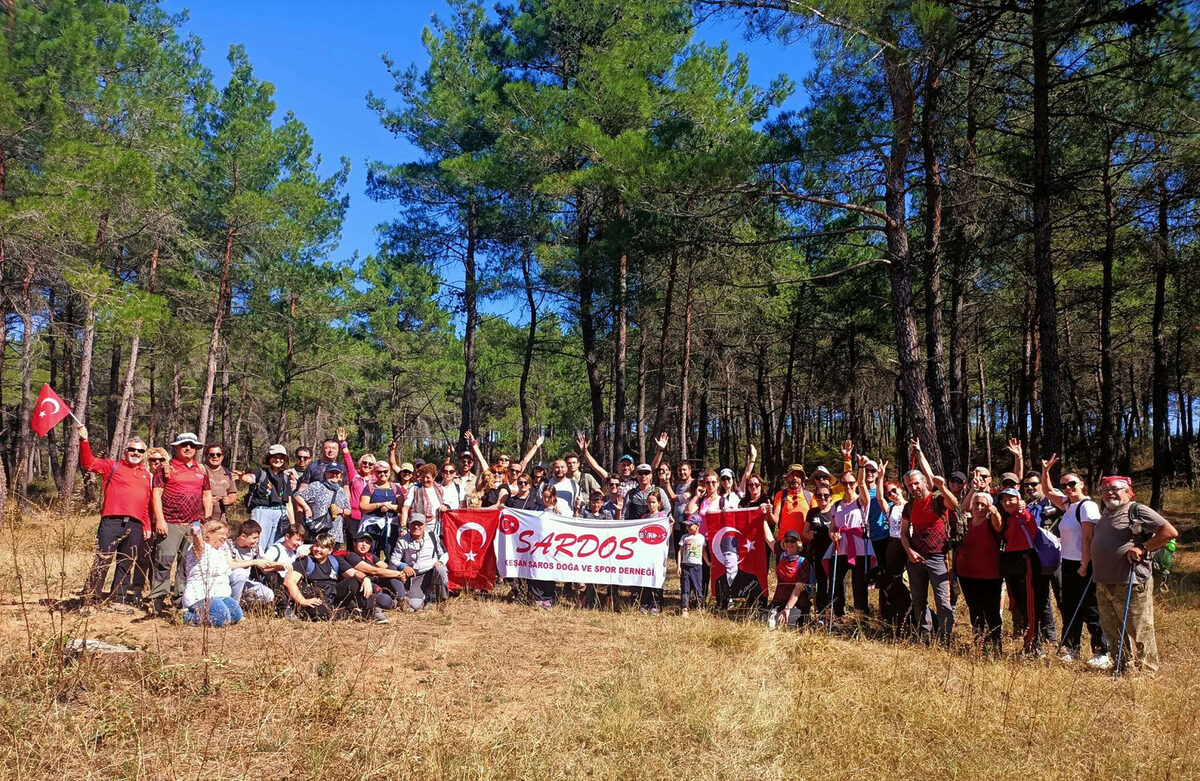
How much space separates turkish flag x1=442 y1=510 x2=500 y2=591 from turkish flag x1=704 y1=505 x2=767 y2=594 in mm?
2928

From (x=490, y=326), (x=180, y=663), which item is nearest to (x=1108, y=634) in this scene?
(x=180, y=663)

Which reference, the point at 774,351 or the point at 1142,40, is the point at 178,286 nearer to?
the point at 774,351

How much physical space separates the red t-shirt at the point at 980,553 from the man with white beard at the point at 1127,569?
916 mm

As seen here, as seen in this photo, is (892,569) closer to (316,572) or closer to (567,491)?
(567,491)

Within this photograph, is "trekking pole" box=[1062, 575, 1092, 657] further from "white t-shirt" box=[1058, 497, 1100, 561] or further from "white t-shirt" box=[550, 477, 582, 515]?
"white t-shirt" box=[550, 477, 582, 515]

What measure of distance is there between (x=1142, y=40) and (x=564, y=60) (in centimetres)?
1461

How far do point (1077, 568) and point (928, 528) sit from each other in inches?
57.5

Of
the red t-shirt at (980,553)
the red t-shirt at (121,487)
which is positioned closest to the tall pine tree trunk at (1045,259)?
the red t-shirt at (980,553)

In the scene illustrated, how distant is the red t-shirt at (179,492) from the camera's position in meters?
8.24

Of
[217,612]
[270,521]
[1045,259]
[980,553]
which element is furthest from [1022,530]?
[270,521]

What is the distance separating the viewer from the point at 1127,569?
6789 millimetres

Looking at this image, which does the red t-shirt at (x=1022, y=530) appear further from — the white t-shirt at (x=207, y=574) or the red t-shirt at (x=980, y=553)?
the white t-shirt at (x=207, y=574)

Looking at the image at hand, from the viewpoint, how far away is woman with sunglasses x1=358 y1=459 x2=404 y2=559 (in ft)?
32.0

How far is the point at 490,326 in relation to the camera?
28.3 meters
